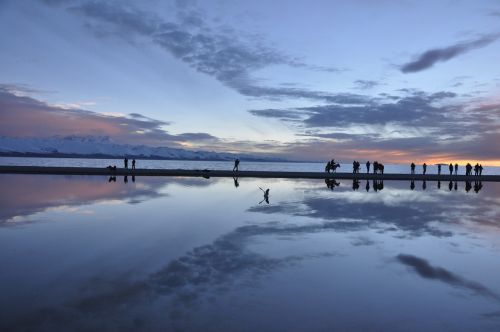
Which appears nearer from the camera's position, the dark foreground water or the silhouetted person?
the dark foreground water

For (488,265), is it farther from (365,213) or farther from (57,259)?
(57,259)

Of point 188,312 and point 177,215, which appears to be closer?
point 188,312

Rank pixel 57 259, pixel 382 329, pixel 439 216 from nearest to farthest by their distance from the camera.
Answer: pixel 382 329
pixel 57 259
pixel 439 216

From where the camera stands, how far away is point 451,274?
35.1 feet

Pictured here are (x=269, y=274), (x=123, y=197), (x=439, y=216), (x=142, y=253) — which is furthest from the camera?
(x=123, y=197)

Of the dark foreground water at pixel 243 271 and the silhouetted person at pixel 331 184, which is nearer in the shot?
the dark foreground water at pixel 243 271

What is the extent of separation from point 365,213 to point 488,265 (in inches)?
398

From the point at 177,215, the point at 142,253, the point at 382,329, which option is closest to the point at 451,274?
the point at 382,329

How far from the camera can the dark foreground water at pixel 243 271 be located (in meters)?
7.47

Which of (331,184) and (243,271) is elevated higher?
(331,184)

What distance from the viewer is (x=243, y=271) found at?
1053 centimetres

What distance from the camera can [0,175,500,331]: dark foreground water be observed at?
24.5 ft

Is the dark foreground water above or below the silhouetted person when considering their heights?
below

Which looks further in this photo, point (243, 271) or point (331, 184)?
point (331, 184)
